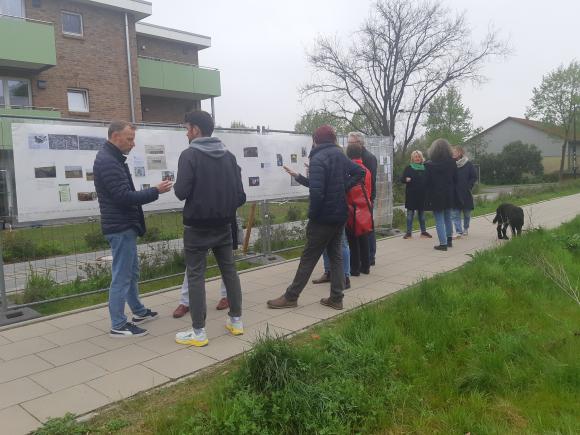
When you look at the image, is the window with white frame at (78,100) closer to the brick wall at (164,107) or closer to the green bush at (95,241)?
the brick wall at (164,107)

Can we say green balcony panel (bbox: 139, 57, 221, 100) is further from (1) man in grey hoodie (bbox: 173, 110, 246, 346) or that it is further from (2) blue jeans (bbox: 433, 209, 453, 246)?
(1) man in grey hoodie (bbox: 173, 110, 246, 346)

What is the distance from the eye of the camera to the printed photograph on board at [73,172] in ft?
17.3

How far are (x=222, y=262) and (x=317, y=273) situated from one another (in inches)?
114

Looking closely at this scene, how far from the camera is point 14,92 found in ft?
63.3

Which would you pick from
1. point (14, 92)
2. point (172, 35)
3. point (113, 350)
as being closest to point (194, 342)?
point (113, 350)

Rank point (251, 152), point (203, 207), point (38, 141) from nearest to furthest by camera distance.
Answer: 1. point (203, 207)
2. point (38, 141)
3. point (251, 152)

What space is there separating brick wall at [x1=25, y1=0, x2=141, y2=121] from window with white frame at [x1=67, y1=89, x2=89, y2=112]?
21cm

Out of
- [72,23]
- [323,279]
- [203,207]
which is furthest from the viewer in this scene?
[72,23]

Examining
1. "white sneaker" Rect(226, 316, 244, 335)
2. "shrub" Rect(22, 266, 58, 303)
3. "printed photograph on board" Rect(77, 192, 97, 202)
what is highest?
"printed photograph on board" Rect(77, 192, 97, 202)

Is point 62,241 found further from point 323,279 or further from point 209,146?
point 209,146

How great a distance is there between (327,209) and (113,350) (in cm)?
241

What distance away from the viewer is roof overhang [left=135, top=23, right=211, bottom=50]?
25.3 metres

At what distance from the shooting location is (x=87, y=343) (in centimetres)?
449

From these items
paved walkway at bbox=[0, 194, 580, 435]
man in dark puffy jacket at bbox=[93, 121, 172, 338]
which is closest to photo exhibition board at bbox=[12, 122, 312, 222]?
man in dark puffy jacket at bbox=[93, 121, 172, 338]
